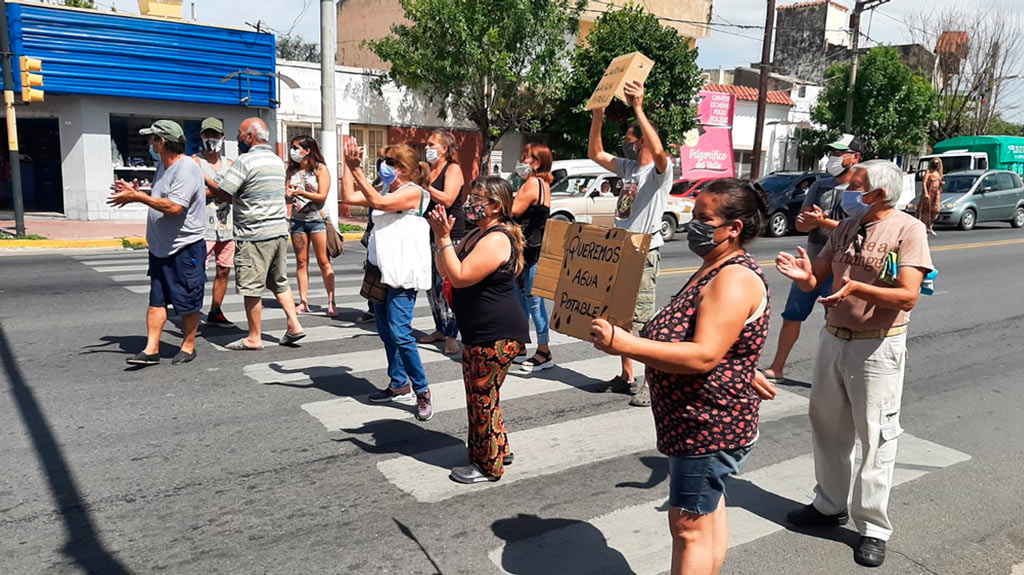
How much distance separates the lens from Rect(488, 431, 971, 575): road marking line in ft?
11.3

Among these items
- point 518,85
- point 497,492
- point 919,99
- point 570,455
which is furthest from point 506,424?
point 919,99

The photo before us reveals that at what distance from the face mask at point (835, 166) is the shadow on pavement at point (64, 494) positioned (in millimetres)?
5565

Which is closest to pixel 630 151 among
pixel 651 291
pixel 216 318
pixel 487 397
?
pixel 651 291

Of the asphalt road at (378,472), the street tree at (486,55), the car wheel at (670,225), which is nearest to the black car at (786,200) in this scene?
the car wheel at (670,225)

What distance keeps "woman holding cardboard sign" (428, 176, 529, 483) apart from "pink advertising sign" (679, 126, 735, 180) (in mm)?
22382

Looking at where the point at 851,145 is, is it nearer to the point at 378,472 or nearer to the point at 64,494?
the point at 378,472

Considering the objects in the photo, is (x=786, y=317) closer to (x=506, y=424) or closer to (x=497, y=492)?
(x=506, y=424)

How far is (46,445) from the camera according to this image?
4559mm

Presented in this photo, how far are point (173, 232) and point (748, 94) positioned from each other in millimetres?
29010

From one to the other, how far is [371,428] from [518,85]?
16709mm

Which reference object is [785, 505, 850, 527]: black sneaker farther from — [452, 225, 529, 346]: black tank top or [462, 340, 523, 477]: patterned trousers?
[452, 225, 529, 346]: black tank top

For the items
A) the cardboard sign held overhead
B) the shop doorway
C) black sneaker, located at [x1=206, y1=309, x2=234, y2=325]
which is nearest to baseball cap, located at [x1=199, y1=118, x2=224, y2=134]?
black sneaker, located at [x1=206, y1=309, x2=234, y2=325]

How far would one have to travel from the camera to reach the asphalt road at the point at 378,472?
3.49m

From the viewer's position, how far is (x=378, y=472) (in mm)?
4344
